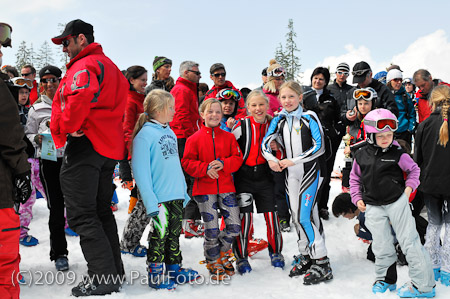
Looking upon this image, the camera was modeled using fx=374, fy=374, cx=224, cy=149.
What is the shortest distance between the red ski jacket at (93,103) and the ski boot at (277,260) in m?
2.53

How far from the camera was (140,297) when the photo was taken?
3986 millimetres

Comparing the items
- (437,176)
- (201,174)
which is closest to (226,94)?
(201,174)

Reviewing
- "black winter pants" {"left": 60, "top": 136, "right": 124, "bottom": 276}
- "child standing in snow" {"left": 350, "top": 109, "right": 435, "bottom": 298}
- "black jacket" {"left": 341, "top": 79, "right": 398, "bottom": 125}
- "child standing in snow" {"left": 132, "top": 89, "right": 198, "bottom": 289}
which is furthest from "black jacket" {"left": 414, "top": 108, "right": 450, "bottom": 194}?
"black winter pants" {"left": 60, "top": 136, "right": 124, "bottom": 276}

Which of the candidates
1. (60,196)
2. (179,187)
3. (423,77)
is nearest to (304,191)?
(179,187)

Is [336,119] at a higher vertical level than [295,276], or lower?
higher

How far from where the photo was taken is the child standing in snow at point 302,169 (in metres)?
4.70

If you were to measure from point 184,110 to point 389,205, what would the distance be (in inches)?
136

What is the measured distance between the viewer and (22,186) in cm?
353

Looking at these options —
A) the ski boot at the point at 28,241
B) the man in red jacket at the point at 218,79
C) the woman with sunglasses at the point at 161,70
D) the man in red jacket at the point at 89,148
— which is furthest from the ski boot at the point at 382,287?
the ski boot at the point at 28,241

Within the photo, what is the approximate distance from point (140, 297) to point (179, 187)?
127 cm

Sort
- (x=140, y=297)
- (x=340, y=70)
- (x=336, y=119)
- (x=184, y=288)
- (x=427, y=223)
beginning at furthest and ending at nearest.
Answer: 1. (x=340, y=70)
2. (x=336, y=119)
3. (x=427, y=223)
4. (x=184, y=288)
5. (x=140, y=297)

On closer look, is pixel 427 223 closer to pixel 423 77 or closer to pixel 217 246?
pixel 217 246

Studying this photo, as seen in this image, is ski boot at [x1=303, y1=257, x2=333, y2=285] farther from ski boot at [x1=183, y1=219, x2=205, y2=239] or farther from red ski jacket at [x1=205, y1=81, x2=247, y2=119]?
red ski jacket at [x1=205, y1=81, x2=247, y2=119]

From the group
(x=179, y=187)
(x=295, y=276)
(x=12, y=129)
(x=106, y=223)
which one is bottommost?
(x=295, y=276)
